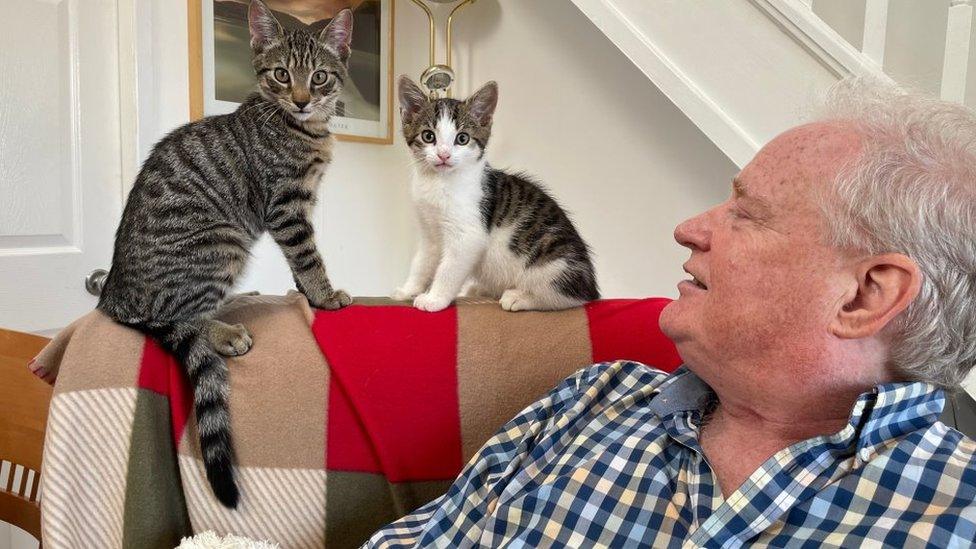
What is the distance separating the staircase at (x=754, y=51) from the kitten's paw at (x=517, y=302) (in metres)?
0.55

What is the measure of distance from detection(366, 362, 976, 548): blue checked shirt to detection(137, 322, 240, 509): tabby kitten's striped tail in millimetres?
273

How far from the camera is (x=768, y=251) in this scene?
759 mm

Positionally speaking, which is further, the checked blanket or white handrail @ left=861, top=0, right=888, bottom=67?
white handrail @ left=861, top=0, right=888, bottom=67

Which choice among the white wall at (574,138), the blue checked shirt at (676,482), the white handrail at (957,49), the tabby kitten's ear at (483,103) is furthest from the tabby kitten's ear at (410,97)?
the white handrail at (957,49)

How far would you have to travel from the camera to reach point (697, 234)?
2.79 feet

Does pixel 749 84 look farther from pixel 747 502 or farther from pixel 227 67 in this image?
pixel 227 67

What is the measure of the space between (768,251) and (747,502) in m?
0.28

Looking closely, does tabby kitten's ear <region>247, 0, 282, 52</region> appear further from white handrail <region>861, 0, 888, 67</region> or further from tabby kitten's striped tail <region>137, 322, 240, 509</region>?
white handrail <region>861, 0, 888, 67</region>

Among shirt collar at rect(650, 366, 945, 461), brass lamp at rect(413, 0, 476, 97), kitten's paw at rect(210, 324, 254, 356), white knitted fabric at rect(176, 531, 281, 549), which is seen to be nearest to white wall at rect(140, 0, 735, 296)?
brass lamp at rect(413, 0, 476, 97)

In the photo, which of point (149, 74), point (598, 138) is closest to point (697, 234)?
point (598, 138)

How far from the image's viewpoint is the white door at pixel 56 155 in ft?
5.69

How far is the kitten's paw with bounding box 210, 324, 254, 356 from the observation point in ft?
3.67

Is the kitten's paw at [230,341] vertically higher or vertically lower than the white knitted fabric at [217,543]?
higher

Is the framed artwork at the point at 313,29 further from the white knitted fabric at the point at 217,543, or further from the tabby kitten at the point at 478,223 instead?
the white knitted fabric at the point at 217,543
